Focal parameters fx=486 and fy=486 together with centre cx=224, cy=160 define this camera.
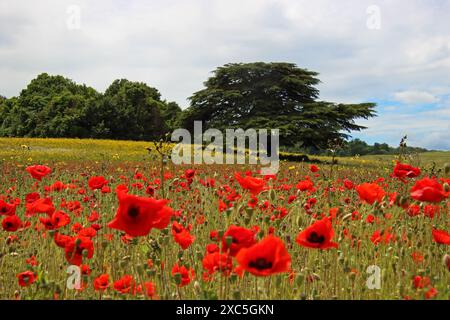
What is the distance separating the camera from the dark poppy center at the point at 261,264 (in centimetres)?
168

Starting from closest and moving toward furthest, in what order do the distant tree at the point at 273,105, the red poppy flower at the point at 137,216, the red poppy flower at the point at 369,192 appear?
the red poppy flower at the point at 137,216, the red poppy flower at the point at 369,192, the distant tree at the point at 273,105

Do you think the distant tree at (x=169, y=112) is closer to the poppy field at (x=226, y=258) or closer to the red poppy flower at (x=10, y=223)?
the poppy field at (x=226, y=258)

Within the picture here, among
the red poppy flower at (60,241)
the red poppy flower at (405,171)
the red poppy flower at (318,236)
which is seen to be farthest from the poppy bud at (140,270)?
the red poppy flower at (405,171)

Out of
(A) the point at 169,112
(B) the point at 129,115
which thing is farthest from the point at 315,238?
(A) the point at 169,112

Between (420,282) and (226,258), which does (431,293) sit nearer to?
(420,282)

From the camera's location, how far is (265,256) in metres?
1.66

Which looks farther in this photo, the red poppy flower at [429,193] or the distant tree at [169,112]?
the distant tree at [169,112]

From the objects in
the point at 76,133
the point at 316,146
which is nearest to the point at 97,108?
the point at 76,133

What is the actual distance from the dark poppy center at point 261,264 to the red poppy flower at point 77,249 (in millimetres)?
974

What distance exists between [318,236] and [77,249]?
46.9 inches

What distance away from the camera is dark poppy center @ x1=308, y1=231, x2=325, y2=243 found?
1.98m

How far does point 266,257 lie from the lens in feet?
5.47

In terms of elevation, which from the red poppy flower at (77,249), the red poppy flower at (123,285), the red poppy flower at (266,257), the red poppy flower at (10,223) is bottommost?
the red poppy flower at (123,285)
